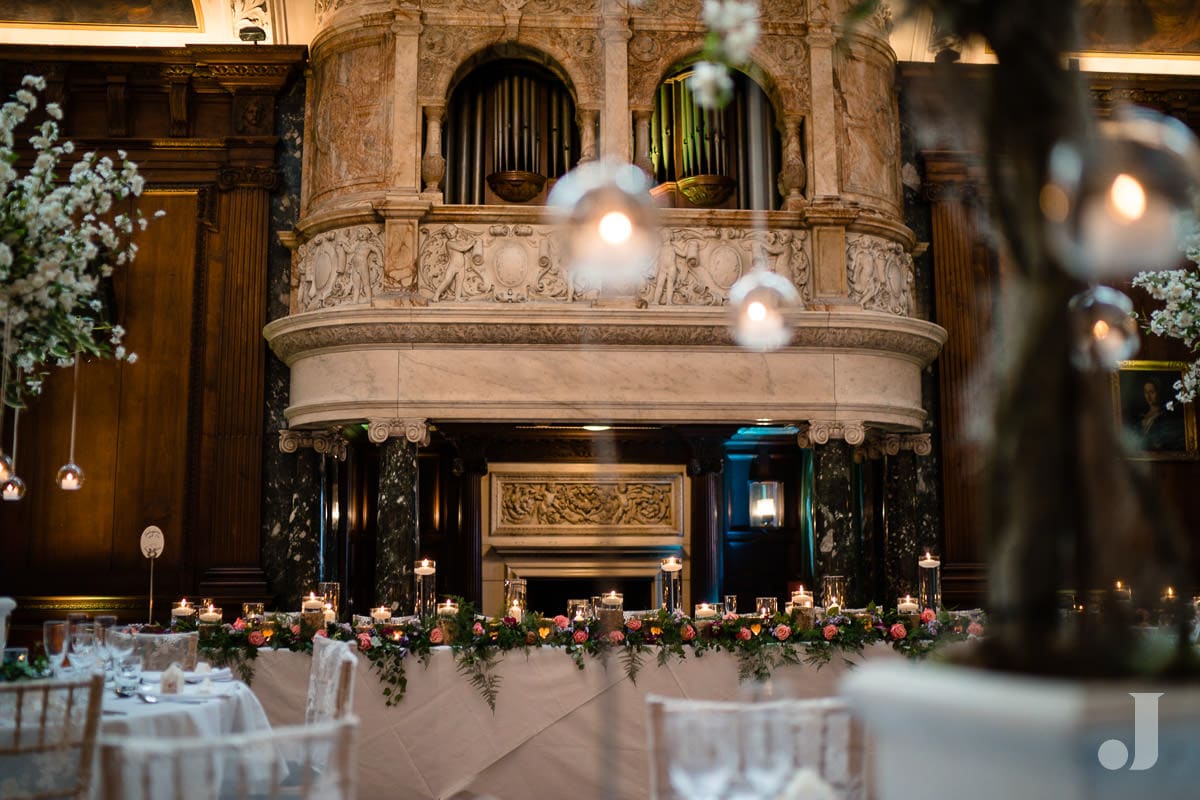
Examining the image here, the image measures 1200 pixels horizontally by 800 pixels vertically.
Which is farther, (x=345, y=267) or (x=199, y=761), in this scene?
(x=345, y=267)

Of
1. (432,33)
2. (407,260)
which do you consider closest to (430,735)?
(407,260)

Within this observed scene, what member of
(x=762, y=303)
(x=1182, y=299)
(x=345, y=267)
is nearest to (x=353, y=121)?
(x=345, y=267)

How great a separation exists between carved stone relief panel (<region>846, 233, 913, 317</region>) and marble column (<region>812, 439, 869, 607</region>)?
1541 mm

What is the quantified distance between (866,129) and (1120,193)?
1046 cm

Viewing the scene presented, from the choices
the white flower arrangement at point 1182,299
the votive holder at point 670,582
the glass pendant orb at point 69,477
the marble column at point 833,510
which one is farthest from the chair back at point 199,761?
the marble column at point 833,510

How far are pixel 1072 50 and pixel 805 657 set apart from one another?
6.12 metres

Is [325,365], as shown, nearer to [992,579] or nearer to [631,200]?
[631,200]

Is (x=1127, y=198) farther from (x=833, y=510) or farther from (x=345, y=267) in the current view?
(x=345, y=267)

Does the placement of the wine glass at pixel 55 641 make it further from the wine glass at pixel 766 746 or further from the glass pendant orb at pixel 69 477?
the glass pendant orb at pixel 69 477

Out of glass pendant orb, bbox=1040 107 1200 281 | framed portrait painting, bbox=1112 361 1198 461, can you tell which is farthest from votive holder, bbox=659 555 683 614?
glass pendant orb, bbox=1040 107 1200 281

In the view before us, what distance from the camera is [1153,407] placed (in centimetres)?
1286

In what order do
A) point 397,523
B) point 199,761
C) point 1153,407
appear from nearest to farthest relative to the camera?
point 199,761 < point 397,523 < point 1153,407

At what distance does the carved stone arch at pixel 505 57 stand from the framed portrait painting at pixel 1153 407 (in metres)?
6.85

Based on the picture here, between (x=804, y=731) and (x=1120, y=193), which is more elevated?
(x=1120, y=193)
